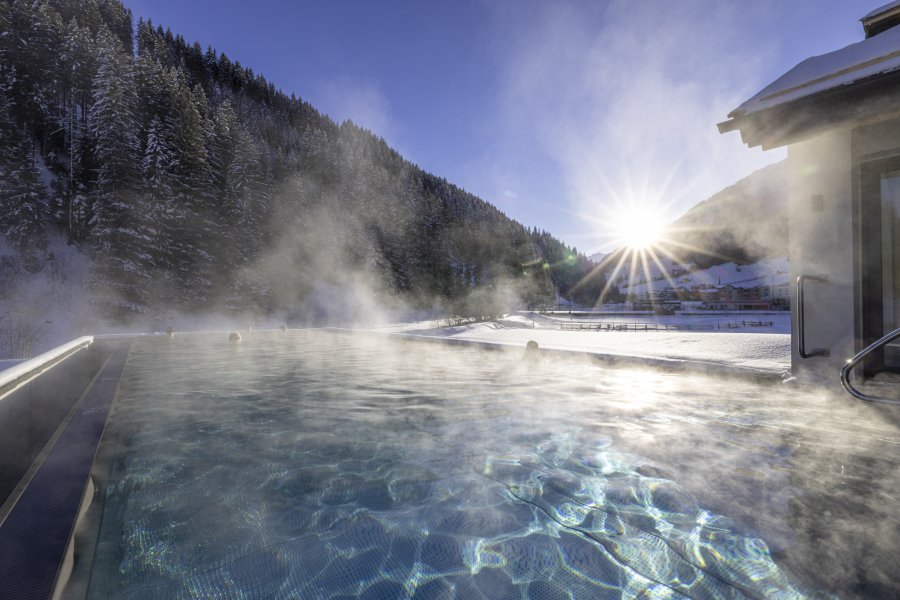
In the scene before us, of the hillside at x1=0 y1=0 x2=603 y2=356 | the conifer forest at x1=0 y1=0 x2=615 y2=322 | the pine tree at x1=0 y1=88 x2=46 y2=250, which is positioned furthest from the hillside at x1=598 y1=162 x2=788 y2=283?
the pine tree at x1=0 y1=88 x2=46 y2=250

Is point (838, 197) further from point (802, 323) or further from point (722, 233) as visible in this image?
point (722, 233)

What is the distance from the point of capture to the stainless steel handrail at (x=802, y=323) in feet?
13.8

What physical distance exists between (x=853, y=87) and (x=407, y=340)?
10.6 meters

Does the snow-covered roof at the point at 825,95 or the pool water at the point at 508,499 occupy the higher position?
the snow-covered roof at the point at 825,95

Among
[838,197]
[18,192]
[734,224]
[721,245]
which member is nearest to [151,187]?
[18,192]

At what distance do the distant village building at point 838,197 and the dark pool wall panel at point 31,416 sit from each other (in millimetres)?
6393

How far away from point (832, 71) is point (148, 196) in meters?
27.3

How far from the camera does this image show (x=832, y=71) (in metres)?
3.59

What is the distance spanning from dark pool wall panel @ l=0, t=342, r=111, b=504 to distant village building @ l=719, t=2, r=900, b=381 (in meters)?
6.39

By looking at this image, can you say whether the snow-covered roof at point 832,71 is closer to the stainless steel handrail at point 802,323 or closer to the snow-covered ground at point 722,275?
the stainless steel handrail at point 802,323

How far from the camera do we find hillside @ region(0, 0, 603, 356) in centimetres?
2042

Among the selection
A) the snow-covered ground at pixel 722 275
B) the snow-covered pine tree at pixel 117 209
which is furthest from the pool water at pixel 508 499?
the snow-covered ground at pixel 722 275

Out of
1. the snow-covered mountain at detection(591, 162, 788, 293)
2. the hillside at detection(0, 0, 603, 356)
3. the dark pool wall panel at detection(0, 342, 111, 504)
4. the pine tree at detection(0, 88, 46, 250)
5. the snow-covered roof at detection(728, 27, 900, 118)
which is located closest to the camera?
the dark pool wall panel at detection(0, 342, 111, 504)

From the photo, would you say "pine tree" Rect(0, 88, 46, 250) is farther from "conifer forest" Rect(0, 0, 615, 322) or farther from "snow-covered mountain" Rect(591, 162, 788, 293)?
"snow-covered mountain" Rect(591, 162, 788, 293)
